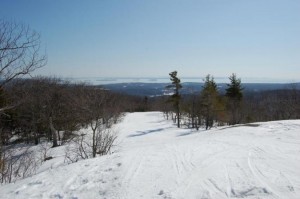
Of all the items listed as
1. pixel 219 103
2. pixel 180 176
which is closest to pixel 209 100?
pixel 219 103

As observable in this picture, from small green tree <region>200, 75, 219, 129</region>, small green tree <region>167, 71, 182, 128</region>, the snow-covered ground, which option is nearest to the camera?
the snow-covered ground

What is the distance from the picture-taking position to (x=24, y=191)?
751cm

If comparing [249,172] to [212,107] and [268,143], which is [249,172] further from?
[212,107]

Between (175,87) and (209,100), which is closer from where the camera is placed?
(209,100)

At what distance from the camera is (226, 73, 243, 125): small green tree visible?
1812 inches

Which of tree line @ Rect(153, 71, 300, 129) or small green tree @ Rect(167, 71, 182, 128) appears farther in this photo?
small green tree @ Rect(167, 71, 182, 128)

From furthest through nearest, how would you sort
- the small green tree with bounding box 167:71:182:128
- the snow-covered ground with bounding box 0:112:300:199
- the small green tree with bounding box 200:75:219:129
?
the small green tree with bounding box 167:71:182:128
the small green tree with bounding box 200:75:219:129
the snow-covered ground with bounding box 0:112:300:199

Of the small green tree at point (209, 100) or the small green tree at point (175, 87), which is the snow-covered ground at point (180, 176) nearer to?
the small green tree at point (209, 100)

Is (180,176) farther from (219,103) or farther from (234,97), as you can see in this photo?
(234,97)

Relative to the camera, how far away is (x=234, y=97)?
1842 inches

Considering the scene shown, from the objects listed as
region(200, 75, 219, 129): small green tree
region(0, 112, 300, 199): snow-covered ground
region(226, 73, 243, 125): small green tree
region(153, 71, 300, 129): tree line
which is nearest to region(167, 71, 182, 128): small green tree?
region(153, 71, 300, 129): tree line

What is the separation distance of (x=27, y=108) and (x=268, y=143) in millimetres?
31090

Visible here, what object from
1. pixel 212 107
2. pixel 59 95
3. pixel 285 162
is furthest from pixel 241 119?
pixel 285 162

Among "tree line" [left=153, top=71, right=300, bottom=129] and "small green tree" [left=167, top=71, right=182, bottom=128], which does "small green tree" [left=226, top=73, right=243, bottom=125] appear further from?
"small green tree" [left=167, top=71, right=182, bottom=128]
